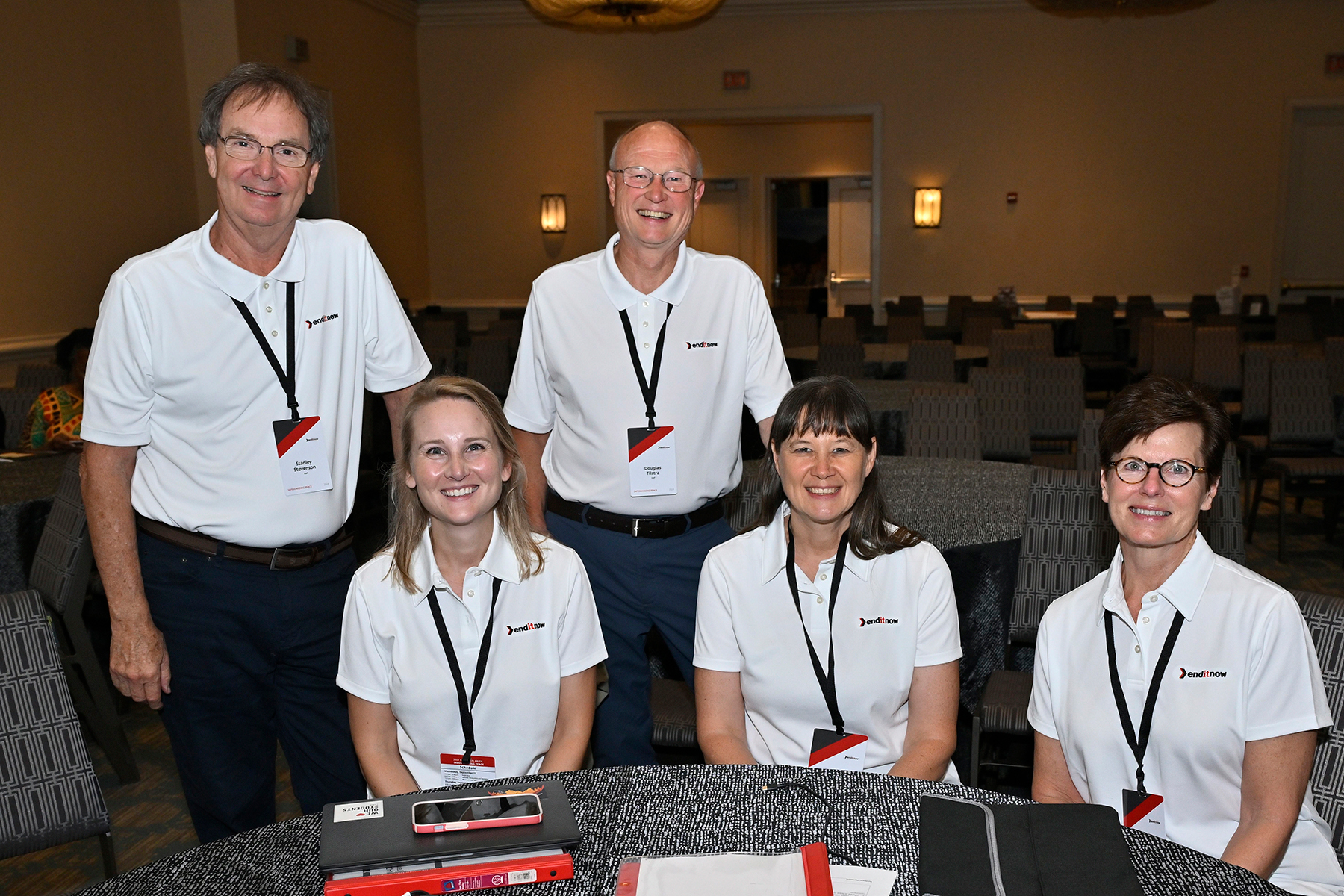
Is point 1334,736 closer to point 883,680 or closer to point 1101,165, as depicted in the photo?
point 883,680

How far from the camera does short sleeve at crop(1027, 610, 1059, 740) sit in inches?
73.7

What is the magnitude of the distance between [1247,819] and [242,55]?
33.0ft

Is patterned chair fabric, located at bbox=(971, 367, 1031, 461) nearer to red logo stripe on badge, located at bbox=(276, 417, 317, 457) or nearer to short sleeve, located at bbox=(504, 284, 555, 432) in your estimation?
short sleeve, located at bbox=(504, 284, 555, 432)

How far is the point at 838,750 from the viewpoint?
2.06 m

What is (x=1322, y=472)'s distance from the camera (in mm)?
5492

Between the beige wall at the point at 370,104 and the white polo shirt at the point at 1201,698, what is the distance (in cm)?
973

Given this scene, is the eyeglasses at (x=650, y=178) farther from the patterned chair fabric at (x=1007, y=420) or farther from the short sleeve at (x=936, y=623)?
the patterned chair fabric at (x=1007, y=420)

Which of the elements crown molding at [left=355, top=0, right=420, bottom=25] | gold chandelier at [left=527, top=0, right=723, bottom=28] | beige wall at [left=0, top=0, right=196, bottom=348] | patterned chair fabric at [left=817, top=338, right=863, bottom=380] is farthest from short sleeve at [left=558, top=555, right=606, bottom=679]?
crown molding at [left=355, top=0, right=420, bottom=25]

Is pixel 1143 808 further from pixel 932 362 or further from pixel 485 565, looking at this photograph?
pixel 932 362

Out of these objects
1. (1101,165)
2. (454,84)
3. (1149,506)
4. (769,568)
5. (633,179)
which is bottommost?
Result: (769,568)

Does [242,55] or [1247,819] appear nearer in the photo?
[1247,819]

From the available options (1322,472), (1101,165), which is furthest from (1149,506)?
(1101,165)

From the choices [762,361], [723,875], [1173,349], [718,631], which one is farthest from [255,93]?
[1173,349]

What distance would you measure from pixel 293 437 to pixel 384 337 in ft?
1.03
